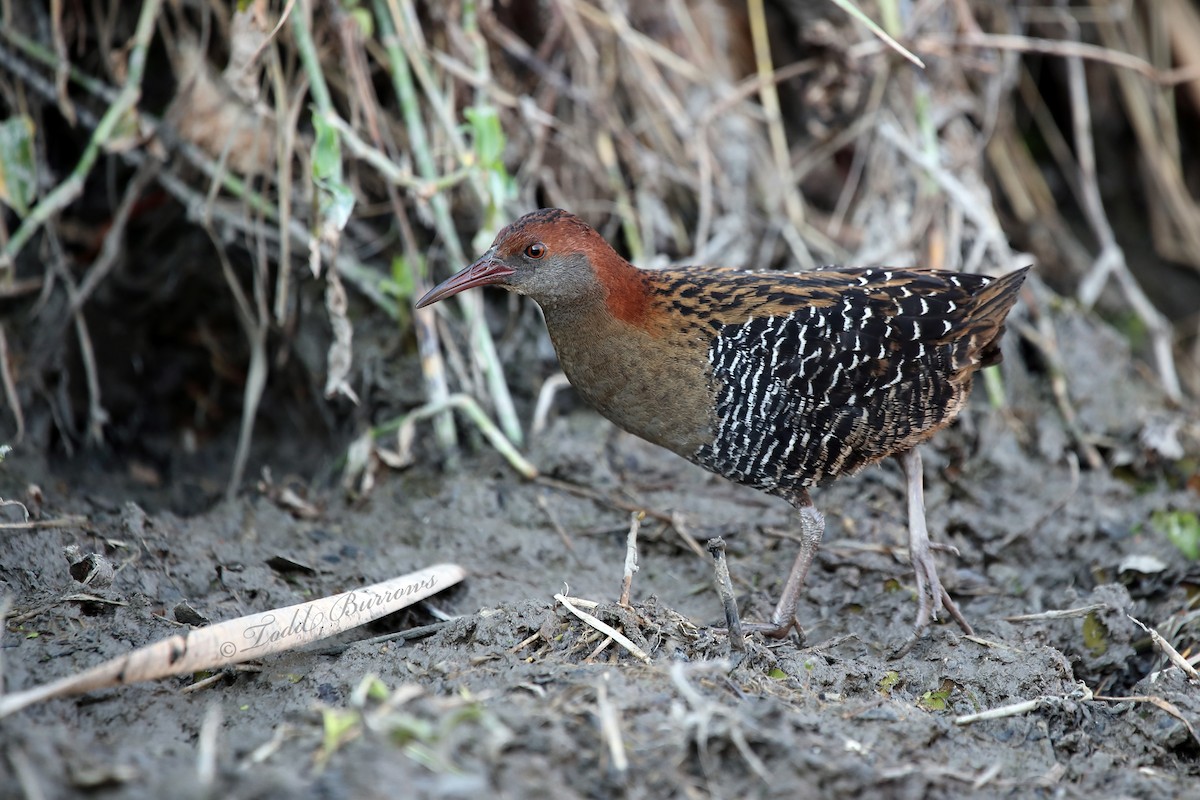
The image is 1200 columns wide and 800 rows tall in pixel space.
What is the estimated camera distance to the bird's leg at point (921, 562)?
348 cm

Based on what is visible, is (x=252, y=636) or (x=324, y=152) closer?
(x=252, y=636)

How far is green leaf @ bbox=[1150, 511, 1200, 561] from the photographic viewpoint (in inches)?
155

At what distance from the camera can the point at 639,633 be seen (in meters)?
2.86

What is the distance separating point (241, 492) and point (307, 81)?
5.13ft

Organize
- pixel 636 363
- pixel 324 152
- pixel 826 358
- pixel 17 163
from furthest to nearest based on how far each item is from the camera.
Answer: pixel 17 163, pixel 324 152, pixel 636 363, pixel 826 358

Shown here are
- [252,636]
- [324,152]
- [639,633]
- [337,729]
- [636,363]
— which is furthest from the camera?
[324,152]

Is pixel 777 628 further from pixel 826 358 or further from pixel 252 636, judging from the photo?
pixel 252 636

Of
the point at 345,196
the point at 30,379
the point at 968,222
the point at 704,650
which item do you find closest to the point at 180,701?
the point at 704,650

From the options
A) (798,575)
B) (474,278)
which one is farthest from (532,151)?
(798,575)

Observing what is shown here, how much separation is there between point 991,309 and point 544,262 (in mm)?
1409

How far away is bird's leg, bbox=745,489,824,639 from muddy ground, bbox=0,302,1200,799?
5.4 inches

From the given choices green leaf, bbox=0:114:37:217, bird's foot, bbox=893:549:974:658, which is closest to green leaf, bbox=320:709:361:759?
bird's foot, bbox=893:549:974:658

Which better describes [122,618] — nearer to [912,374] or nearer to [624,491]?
[624,491]

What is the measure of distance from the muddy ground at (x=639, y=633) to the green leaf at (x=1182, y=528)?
0.12ft
